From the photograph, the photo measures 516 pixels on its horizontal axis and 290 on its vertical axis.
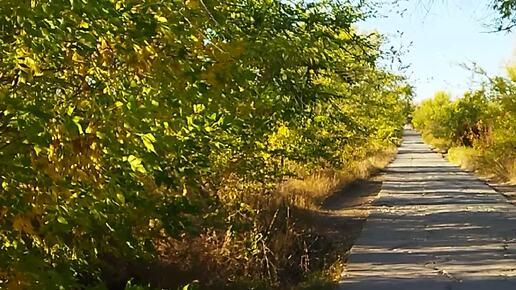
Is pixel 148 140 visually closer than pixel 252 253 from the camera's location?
Yes

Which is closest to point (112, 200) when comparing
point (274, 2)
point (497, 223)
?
point (274, 2)

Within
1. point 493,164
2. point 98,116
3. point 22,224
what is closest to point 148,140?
point 98,116

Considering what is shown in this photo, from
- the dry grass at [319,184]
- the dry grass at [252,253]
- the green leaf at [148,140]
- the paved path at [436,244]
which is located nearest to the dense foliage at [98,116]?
the green leaf at [148,140]

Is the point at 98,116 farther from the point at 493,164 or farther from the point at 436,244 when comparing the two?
the point at 493,164

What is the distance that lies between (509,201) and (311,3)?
18.1 metres

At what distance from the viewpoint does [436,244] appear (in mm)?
15609

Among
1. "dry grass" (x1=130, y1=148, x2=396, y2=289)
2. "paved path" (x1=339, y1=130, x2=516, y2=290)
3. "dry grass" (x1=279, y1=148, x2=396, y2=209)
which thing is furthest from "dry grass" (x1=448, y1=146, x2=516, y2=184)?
"dry grass" (x1=130, y1=148, x2=396, y2=289)

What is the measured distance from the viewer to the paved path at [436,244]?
458 inches

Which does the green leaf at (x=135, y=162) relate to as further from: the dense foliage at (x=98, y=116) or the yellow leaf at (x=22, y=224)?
the yellow leaf at (x=22, y=224)

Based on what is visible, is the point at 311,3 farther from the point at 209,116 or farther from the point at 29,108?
the point at 29,108

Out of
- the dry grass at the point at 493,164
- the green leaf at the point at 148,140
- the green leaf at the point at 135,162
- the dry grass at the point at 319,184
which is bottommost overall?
the dry grass at the point at 493,164

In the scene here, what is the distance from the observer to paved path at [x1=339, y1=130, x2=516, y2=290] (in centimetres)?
1164

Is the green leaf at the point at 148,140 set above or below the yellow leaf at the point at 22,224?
above

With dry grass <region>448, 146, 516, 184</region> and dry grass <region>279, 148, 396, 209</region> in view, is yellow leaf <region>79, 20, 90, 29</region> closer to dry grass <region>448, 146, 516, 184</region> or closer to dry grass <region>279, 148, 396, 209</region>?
dry grass <region>279, 148, 396, 209</region>
